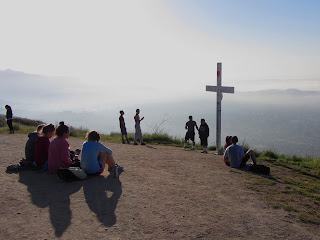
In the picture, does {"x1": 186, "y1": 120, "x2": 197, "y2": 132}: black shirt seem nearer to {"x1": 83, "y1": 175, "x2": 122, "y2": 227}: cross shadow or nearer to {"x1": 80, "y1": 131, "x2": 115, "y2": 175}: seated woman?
{"x1": 83, "y1": 175, "x2": 122, "y2": 227}: cross shadow

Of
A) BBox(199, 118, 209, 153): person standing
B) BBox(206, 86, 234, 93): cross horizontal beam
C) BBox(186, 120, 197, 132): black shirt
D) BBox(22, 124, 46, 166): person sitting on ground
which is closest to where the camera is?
BBox(22, 124, 46, 166): person sitting on ground

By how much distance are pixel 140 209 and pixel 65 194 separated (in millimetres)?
1564

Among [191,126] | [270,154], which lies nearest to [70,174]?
[191,126]

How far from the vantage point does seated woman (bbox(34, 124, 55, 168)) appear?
21.4ft

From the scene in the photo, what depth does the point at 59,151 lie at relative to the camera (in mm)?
6098

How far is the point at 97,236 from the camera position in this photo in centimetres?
378

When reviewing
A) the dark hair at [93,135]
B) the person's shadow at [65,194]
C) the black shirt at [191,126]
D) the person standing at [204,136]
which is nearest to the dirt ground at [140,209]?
the person's shadow at [65,194]

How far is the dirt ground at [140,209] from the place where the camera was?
13.0 feet

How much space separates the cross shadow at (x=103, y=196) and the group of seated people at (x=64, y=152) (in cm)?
33

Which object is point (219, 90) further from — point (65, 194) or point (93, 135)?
point (65, 194)

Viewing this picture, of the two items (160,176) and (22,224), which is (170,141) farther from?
(22,224)

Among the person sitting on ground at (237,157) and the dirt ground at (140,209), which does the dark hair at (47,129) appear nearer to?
the dirt ground at (140,209)

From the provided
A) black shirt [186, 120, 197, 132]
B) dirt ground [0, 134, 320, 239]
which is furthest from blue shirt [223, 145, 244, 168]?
black shirt [186, 120, 197, 132]

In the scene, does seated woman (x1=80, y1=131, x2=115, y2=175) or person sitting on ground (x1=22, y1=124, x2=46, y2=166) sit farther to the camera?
person sitting on ground (x1=22, y1=124, x2=46, y2=166)
